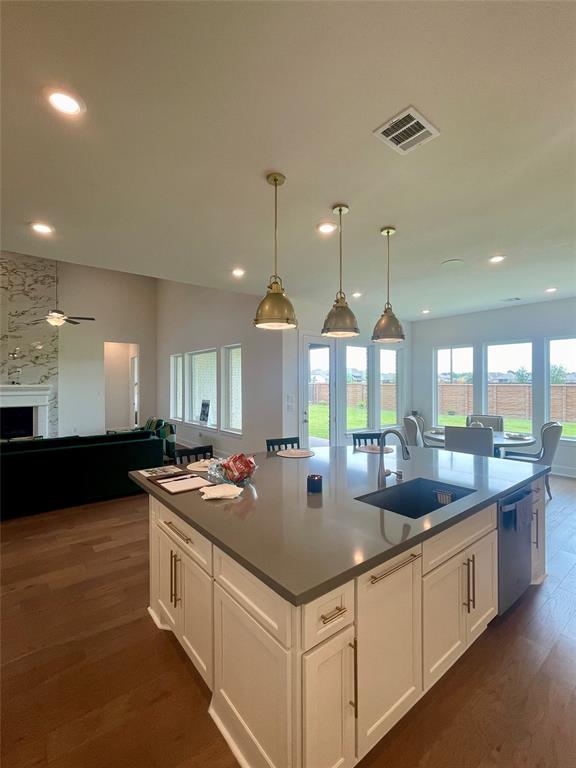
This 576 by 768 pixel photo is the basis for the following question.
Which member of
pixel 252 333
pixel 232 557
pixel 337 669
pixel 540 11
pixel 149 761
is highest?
pixel 540 11

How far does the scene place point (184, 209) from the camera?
2.55 meters

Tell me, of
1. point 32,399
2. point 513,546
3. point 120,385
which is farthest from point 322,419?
point 120,385

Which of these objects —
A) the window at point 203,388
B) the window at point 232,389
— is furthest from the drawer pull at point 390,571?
the window at point 203,388

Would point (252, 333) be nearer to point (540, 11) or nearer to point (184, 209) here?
point (184, 209)

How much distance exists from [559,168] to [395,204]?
0.94 meters

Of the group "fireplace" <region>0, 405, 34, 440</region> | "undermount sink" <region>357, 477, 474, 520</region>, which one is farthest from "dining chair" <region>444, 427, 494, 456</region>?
"fireplace" <region>0, 405, 34, 440</region>

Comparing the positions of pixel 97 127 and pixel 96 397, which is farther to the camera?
pixel 96 397

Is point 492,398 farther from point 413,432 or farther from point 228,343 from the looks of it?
point 228,343

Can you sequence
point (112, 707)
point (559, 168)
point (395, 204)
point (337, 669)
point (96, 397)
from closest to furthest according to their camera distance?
1. point (337, 669)
2. point (112, 707)
3. point (559, 168)
4. point (395, 204)
5. point (96, 397)

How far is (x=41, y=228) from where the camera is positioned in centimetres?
280

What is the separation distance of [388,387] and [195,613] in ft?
19.7

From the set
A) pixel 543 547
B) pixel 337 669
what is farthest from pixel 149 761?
pixel 543 547

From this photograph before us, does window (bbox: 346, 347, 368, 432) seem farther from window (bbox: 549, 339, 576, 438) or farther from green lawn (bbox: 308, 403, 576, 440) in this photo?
window (bbox: 549, 339, 576, 438)

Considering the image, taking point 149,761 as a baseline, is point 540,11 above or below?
above
